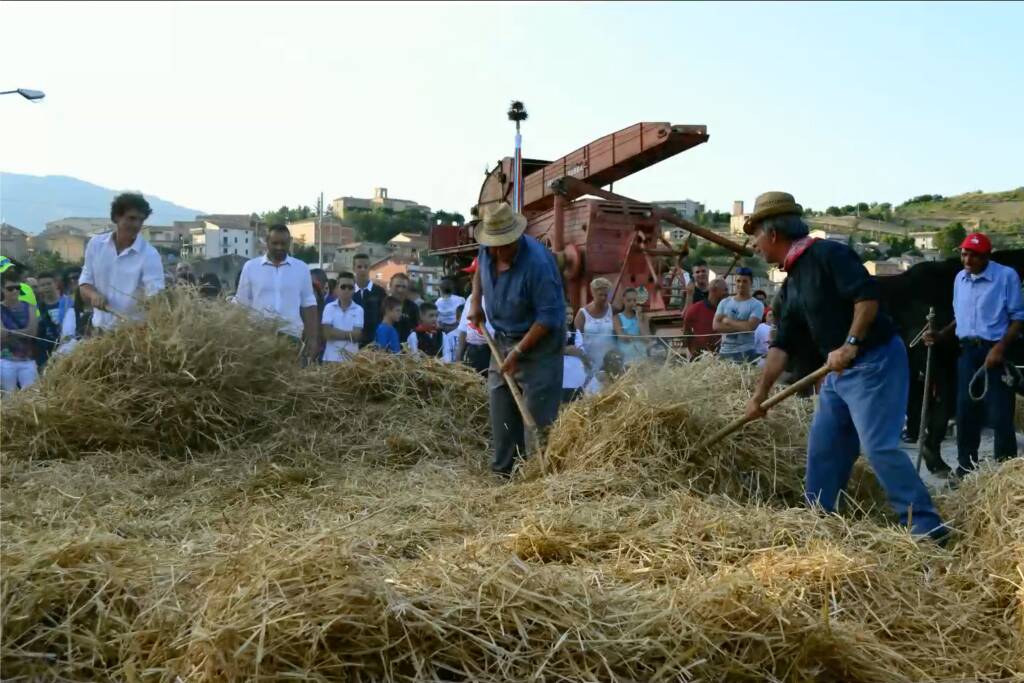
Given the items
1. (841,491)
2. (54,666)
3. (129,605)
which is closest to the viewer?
(54,666)

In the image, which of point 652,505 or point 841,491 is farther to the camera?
point 841,491

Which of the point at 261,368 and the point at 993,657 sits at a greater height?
the point at 261,368

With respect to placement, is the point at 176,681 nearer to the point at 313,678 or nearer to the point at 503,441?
the point at 313,678

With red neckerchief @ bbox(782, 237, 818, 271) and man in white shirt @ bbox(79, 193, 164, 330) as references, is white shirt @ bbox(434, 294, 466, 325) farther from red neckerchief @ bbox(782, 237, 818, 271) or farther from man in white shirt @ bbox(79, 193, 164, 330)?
red neckerchief @ bbox(782, 237, 818, 271)

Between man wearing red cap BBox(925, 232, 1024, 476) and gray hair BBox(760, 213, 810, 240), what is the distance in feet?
8.87

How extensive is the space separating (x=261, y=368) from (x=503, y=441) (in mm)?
1841

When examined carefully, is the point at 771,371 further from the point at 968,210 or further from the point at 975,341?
the point at 968,210

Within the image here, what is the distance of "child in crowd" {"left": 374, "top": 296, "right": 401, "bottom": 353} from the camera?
9023 mm

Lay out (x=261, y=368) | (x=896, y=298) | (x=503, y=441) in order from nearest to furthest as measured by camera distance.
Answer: (x=503, y=441) < (x=261, y=368) < (x=896, y=298)

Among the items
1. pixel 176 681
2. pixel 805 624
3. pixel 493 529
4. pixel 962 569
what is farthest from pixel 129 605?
pixel 962 569

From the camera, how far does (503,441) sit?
5.54m

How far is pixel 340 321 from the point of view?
29.0 feet

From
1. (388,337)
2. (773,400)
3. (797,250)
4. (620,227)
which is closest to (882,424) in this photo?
(773,400)

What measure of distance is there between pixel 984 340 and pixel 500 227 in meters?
3.79
